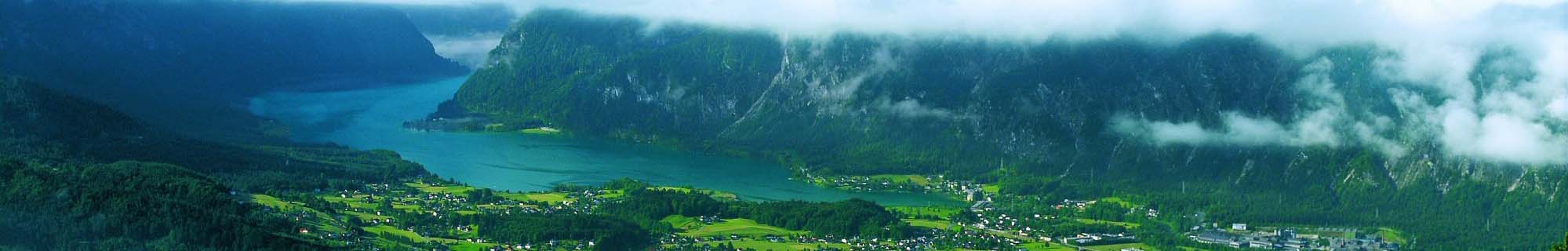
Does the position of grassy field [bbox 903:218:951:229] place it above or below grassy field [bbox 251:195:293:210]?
above

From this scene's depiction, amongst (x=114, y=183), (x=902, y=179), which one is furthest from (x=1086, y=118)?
(x=114, y=183)

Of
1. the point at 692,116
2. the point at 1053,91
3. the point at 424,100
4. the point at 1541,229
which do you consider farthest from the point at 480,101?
the point at 1541,229

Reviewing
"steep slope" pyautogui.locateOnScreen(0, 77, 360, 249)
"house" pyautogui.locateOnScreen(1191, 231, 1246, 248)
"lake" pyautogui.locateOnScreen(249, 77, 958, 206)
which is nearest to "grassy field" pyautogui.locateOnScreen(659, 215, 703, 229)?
"lake" pyautogui.locateOnScreen(249, 77, 958, 206)

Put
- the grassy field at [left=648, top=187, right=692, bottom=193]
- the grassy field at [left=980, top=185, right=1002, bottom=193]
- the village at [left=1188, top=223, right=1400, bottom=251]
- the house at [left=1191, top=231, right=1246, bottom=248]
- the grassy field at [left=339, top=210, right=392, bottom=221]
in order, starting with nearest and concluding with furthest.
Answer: the village at [left=1188, top=223, right=1400, bottom=251], the grassy field at [left=339, top=210, right=392, bottom=221], the house at [left=1191, top=231, right=1246, bottom=248], the grassy field at [left=648, top=187, right=692, bottom=193], the grassy field at [left=980, top=185, right=1002, bottom=193]

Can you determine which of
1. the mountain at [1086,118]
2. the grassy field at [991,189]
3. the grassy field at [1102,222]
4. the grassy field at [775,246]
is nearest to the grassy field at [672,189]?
the mountain at [1086,118]

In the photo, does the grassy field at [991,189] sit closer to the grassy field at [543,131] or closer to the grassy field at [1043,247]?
the grassy field at [1043,247]

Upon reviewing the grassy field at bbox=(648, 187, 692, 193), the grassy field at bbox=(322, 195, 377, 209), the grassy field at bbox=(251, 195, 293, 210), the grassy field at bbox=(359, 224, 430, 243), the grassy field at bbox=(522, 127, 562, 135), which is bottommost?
the grassy field at bbox=(359, 224, 430, 243)

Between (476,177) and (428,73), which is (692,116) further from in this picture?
(428,73)

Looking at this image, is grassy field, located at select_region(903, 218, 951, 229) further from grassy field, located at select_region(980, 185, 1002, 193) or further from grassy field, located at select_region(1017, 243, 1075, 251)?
grassy field, located at select_region(980, 185, 1002, 193)
